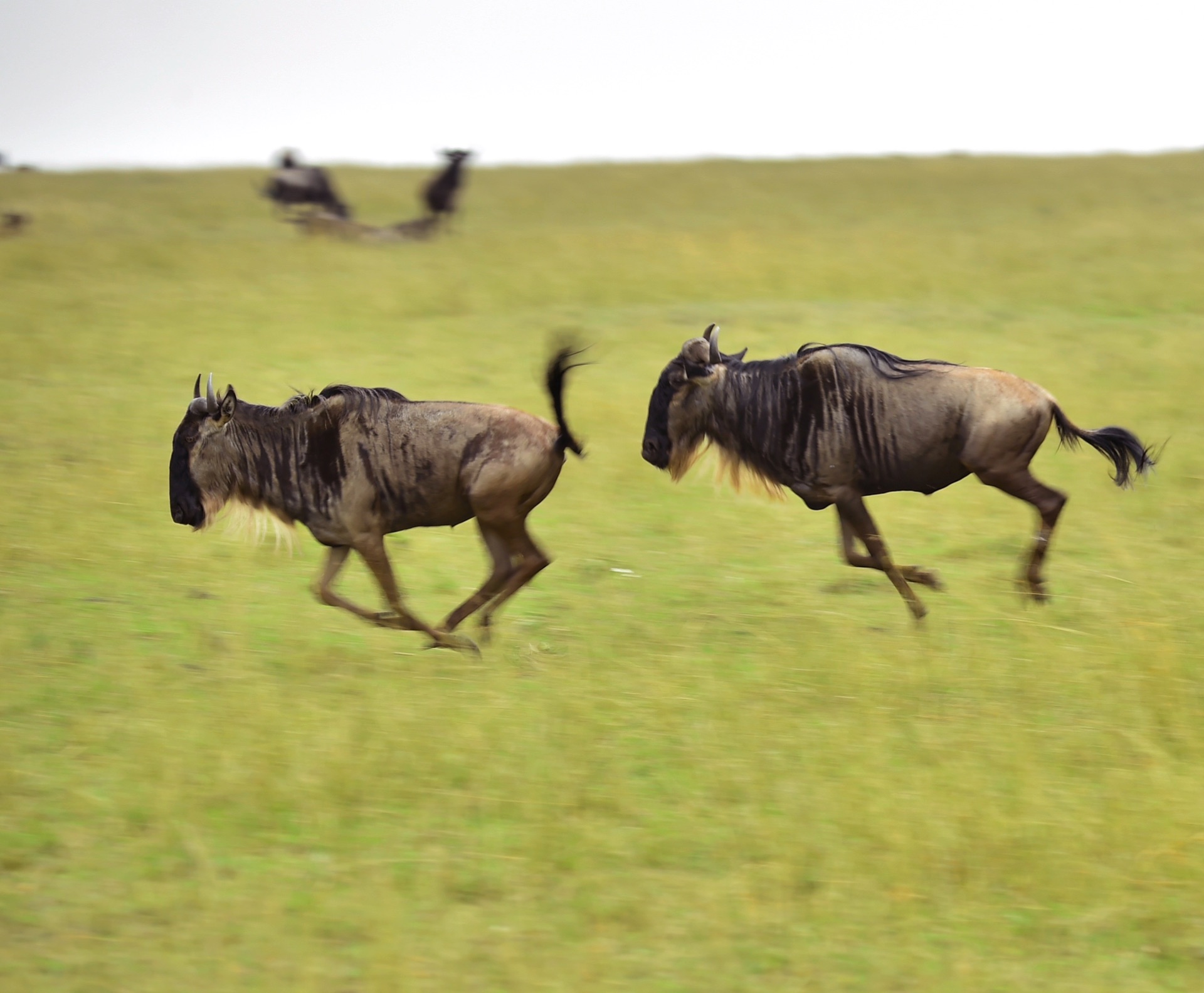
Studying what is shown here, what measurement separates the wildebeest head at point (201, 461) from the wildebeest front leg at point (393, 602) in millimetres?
782

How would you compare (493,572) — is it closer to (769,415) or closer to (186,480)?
(186,480)

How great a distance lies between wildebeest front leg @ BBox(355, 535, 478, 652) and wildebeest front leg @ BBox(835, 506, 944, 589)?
206 cm

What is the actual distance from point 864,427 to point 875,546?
62cm

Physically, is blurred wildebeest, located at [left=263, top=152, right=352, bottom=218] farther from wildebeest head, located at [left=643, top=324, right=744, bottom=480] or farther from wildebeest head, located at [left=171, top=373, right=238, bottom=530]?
wildebeest head, located at [left=171, top=373, right=238, bottom=530]

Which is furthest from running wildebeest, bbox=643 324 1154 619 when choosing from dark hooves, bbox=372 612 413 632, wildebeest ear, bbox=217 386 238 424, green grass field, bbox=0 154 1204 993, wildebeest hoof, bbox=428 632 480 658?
wildebeest ear, bbox=217 386 238 424

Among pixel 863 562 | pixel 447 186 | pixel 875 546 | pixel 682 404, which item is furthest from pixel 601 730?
pixel 447 186

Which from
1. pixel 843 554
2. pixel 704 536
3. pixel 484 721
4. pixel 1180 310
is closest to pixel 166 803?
pixel 484 721

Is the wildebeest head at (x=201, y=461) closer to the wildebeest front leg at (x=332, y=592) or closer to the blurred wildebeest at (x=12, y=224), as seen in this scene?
the wildebeest front leg at (x=332, y=592)

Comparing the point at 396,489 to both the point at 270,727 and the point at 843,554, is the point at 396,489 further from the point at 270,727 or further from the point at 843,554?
the point at 843,554

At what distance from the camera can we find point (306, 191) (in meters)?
25.0

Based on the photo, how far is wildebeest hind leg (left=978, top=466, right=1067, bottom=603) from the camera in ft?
22.3

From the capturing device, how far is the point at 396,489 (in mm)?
6336

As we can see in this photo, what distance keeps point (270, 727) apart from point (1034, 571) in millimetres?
3933

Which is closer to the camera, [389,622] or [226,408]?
[389,622]
